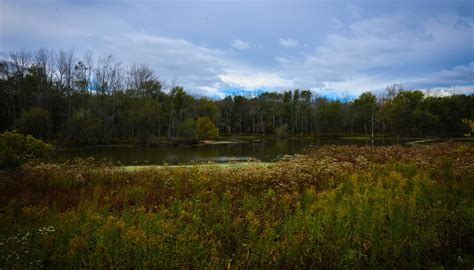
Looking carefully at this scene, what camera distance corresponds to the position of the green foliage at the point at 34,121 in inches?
1818

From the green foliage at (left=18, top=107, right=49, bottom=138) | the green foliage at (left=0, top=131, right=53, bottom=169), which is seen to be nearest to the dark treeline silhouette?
the green foliage at (left=18, top=107, right=49, bottom=138)

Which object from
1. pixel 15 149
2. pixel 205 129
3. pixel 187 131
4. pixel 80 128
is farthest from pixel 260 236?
pixel 205 129

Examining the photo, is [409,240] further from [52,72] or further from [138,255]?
[52,72]

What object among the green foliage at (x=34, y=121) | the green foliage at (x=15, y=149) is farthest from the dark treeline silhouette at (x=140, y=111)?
the green foliage at (x=15, y=149)

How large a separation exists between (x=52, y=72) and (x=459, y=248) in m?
68.3

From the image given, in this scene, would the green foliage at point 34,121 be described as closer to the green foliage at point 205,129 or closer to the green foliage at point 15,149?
the green foliage at point 205,129

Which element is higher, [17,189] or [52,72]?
[52,72]

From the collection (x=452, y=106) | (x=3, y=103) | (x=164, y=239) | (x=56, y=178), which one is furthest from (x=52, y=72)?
(x=452, y=106)

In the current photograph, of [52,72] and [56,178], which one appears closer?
[56,178]

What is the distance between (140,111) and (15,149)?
1858 inches

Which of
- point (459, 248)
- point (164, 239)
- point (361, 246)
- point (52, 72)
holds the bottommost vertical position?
point (459, 248)

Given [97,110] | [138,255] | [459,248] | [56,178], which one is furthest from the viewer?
[97,110]

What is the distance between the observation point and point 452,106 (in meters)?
77.6

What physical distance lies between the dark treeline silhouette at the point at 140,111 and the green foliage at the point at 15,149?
3953 centimetres
